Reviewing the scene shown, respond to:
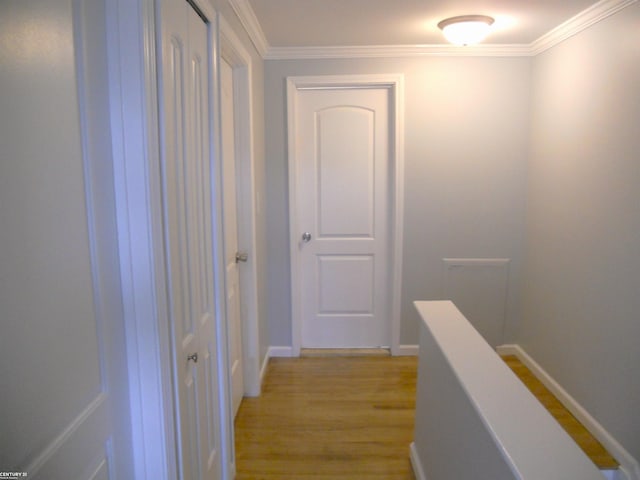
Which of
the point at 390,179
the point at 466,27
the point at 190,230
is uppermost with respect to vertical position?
the point at 466,27

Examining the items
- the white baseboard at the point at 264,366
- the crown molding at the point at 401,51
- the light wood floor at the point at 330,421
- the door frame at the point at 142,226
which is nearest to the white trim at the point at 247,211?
the white baseboard at the point at 264,366

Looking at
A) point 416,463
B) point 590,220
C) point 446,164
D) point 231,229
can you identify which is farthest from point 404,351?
point 231,229

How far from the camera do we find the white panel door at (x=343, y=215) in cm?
314

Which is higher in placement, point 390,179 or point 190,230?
point 390,179

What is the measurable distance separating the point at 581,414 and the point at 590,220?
1100mm

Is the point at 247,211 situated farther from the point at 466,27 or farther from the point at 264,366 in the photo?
the point at 466,27

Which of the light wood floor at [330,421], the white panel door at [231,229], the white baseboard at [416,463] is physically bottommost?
the light wood floor at [330,421]

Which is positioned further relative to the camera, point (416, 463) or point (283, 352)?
point (283, 352)

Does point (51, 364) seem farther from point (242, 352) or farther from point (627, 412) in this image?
point (627, 412)

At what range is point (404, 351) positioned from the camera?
3354mm

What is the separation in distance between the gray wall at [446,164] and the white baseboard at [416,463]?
1.27 meters

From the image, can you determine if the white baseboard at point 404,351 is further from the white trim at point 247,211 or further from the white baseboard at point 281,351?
the white trim at point 247,211

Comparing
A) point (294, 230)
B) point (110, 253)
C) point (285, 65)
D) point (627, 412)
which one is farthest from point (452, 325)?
point (285, 65)

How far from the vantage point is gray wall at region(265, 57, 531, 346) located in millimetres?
3021
